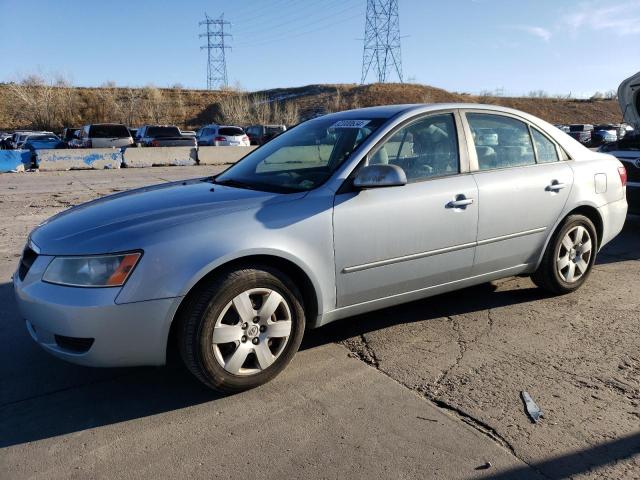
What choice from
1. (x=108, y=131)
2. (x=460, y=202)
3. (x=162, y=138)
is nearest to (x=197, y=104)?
(x=108, y=131)

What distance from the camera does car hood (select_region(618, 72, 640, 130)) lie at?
845 cm

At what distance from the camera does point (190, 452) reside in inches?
105

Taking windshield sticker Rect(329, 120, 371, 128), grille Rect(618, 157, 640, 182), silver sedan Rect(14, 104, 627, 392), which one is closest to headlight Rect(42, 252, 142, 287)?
silver sedan Rect(14, 104, 627, 392)

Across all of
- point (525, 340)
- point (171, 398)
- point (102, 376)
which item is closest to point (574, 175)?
point (525, 340)

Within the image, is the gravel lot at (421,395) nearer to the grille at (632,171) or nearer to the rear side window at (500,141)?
the rear side window at (500,141)

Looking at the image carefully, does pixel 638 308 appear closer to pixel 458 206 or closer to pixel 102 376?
pixel 458 206

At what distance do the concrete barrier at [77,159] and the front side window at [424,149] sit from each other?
1733cm

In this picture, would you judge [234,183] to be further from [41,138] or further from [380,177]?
[41,138]

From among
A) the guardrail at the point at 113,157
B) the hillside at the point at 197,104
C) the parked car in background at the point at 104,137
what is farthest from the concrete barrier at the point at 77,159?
the hillside at the point at 197,104

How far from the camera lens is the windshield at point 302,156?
149 inches

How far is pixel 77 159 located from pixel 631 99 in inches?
658

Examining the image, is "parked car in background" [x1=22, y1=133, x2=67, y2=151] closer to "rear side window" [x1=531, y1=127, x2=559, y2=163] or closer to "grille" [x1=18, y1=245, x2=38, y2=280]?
"grille" [x1=18, y1=245, x2=38, y2=280]

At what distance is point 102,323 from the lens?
2850 mm

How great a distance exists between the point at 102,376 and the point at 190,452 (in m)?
1.10
